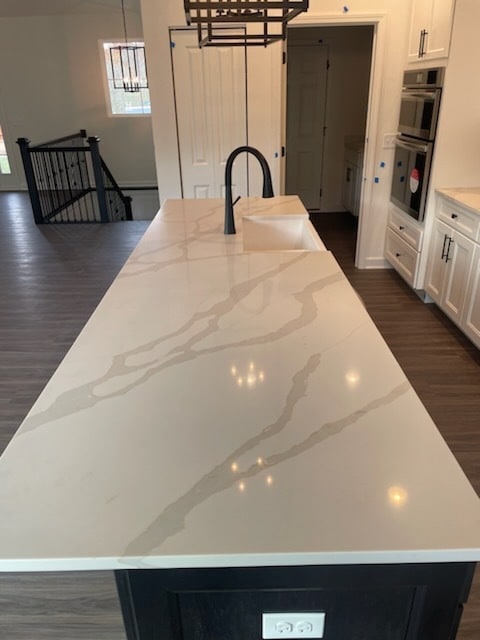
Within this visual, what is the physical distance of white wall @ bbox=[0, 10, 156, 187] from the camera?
8.19m

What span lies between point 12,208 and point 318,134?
469 cm

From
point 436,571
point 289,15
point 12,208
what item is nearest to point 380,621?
point 436,571

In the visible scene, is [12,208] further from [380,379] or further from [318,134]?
[380,379]

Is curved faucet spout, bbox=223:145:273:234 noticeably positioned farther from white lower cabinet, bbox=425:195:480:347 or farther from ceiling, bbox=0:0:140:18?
ceiling, bbox=0:0:140:18

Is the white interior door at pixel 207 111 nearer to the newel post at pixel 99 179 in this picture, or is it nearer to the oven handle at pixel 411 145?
the oven handle at pixel 411 145

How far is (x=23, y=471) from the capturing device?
0.90m

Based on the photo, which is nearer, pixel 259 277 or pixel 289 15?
pixel 289 15

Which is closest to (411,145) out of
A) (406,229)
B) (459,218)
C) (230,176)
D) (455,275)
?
(406,229)

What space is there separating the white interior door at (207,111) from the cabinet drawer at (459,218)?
1.87m

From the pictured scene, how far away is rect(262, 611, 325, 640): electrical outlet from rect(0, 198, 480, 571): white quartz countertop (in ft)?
0.71

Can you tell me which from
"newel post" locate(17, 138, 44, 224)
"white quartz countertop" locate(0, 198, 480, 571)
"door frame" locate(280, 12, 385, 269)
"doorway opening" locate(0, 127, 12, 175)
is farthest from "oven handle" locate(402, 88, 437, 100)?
"doorway opening" locate(0, 127, 12, 175)

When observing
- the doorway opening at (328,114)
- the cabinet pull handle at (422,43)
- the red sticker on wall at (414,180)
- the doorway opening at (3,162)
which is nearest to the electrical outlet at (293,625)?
the red sticker on wall at (414,180)

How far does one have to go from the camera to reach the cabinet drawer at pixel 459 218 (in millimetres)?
3076

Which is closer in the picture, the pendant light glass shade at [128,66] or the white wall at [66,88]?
the white wall at [66,88]
